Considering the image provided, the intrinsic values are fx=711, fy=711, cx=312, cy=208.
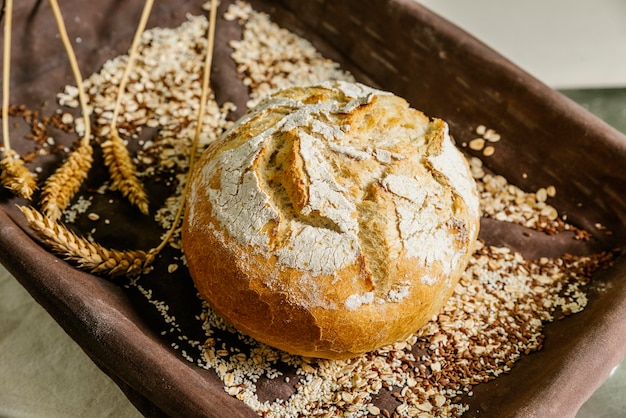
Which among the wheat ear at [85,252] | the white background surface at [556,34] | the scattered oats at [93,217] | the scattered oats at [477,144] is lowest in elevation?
the scattered oats at [93,217]

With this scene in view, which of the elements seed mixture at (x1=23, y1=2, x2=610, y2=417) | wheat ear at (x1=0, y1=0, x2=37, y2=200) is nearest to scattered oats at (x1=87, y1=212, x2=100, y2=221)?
seed mixture at (x1=23, y1=2, x2=610, y2=417)

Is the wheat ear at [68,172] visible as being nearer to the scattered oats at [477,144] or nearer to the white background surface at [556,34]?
the scattered oats at [477,144]

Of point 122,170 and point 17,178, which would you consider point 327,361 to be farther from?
point 17,178

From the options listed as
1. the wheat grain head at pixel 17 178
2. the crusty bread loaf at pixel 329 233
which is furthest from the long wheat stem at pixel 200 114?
the wheat grain head at pixel 17 178

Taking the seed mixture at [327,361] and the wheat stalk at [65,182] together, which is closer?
the seed mixture at [327,361]

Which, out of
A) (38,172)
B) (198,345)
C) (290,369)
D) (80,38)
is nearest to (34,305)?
(38,172)

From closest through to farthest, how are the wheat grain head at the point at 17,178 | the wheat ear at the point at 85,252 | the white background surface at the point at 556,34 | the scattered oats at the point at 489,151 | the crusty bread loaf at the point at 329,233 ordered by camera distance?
the crusty bread loaf at the point at 329,233 < the wheat ear at the point at 85,252 < the wheat grain head at the point at 17,178 < the scattered oats at the point at 489,151 < the white background surface at the point at 556,34
